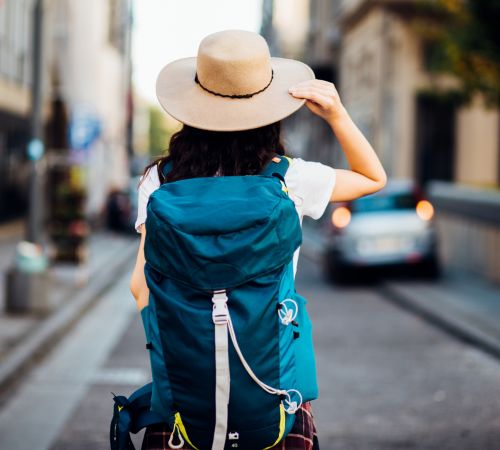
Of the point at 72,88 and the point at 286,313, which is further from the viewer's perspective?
the point at 72,88

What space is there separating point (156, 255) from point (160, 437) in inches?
19.0

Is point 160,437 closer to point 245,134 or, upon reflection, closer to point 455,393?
point 245,134

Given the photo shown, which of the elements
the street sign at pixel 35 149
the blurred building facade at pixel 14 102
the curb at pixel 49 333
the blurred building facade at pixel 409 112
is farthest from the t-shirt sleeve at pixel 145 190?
the blurred building facade at pixel 14 102

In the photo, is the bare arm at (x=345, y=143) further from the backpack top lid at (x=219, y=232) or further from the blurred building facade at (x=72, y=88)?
the blurred building facade at (x=72, y=88)

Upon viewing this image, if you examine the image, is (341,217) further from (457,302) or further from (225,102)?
(225,102)

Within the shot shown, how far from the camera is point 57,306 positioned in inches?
479

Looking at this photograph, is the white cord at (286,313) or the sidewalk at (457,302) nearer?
the white cord at (286,313)

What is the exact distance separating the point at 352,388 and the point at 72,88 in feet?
92.3

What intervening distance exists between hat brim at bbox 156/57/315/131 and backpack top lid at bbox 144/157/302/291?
18 centimetres

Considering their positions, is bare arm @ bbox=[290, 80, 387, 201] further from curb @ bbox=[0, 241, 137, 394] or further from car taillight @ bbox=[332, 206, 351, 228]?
car taillight @ bbox=[332, 206, 351, 228]

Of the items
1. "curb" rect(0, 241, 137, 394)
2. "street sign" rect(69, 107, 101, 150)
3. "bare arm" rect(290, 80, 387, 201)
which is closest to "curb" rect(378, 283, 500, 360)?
"curb" rect(0, 241, 137, 394)

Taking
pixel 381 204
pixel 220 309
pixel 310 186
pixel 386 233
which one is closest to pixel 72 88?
pixel 381 204

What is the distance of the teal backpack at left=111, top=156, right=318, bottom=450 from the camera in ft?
7.46

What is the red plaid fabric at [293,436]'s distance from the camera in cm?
246
